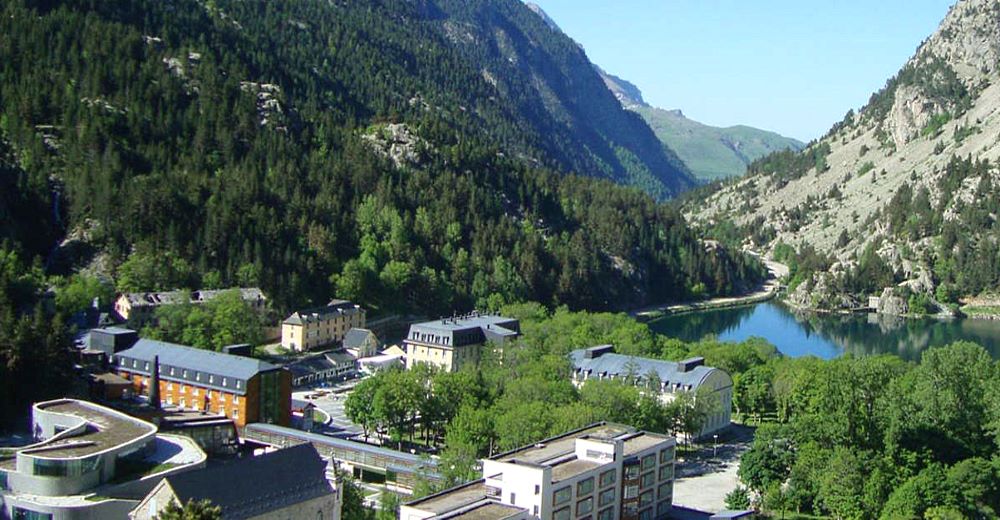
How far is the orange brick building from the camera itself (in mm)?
61844

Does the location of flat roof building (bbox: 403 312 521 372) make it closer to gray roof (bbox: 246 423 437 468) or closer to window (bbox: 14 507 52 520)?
gray roof (bbox: 246 423 437 468)

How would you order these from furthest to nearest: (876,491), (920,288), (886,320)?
(920,288) → (886,320) → (876,491)

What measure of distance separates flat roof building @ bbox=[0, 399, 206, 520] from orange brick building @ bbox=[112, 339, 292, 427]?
714 inches

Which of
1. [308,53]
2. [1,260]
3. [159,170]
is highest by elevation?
[308,53]

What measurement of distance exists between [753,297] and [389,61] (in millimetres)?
78323

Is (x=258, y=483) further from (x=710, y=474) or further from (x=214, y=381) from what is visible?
(x=710, y=474)

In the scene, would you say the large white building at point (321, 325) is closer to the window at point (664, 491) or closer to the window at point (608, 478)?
the window at point (664, 491)

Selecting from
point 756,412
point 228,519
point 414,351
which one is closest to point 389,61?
point 414,351

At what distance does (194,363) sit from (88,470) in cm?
2606

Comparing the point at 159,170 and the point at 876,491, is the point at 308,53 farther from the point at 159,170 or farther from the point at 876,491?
the point at 876,491

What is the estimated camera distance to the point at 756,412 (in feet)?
252

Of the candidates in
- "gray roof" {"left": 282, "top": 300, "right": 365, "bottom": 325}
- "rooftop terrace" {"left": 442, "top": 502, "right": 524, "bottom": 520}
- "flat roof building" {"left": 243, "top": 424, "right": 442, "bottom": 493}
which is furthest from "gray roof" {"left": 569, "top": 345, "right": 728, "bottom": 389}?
"rooftop terrace" {"left": 442, "top": 502, "right": 524, "bottom": 520}

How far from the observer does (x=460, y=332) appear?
84188mm

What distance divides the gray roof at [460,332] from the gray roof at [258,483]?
4362cm
